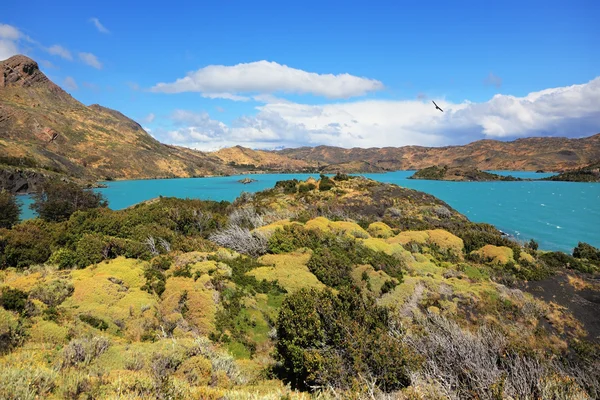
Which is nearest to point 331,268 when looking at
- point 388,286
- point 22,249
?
point 388,286

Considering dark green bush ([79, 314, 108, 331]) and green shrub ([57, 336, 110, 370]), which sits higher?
green shrub ([57, 336, 110, 370])

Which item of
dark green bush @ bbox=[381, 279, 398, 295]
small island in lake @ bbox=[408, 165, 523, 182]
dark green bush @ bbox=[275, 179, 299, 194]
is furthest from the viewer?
small island in lake @ bbox=[408, 165, 523, 182]

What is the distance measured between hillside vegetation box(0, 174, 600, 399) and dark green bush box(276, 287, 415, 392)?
4 cm

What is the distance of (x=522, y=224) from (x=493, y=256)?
37.3 metres

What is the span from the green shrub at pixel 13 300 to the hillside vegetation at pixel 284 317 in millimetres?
45

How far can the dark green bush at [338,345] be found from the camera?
25.0ft

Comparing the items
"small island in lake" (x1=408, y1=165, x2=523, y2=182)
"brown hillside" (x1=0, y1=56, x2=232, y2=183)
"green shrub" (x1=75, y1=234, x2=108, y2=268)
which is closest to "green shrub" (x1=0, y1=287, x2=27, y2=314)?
"green shrub" (x1=75, y1=234, x2=108, y2=268)

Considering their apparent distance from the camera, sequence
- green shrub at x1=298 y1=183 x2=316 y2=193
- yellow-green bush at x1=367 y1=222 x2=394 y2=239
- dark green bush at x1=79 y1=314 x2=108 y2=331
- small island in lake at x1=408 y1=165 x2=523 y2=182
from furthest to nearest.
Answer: small island in lake at x1=408 y1=165 x2=523 y2=182, green shrub at x1=298 y1=183 x2=316 y2=193, yellow-green bush at x1=367 y1=222 x2=394 y2=239, dark green bush at x1=79 y1=314 x2=108 y2=331

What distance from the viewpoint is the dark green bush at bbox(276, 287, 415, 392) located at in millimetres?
7621

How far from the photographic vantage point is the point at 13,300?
375 inches

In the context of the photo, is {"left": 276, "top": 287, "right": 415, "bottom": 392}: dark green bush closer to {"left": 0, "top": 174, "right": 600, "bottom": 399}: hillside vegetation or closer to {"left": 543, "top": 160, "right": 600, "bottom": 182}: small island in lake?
{"left": 0, "top": 174, "right": 600, "bottom": 399}: hillside vegetation

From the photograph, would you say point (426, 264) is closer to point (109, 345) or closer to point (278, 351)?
point (278, 351)

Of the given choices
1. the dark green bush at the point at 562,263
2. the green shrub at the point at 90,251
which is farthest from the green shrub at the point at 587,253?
the green shrub at the point at 90,251

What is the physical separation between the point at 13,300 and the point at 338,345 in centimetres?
947
